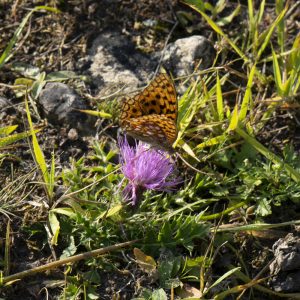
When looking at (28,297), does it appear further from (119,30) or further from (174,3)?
(174,3)

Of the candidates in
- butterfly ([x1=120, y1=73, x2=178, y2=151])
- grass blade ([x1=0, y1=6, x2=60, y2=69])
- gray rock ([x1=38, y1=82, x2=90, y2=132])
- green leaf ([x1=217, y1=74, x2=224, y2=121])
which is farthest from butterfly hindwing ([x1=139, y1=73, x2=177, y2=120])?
grass blade ([x1=0, y1=6, x2=60, y2=69])

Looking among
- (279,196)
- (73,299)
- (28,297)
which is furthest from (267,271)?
(28,297)

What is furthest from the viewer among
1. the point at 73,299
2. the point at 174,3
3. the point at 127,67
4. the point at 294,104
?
the point at 174,3

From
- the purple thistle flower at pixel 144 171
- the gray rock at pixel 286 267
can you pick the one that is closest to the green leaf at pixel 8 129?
the purple thistle flower at pixel 144 171

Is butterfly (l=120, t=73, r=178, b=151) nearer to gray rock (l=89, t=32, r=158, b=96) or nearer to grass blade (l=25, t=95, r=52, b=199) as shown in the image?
grass blade (l=25, t=95, r=52, b=199)


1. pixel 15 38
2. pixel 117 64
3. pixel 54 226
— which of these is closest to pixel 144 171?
pixel 54 226

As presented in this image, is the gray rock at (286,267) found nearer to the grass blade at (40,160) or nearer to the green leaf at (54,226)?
the green leaf at (54,226)

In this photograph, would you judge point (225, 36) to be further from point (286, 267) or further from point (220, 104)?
point (286, 267)
